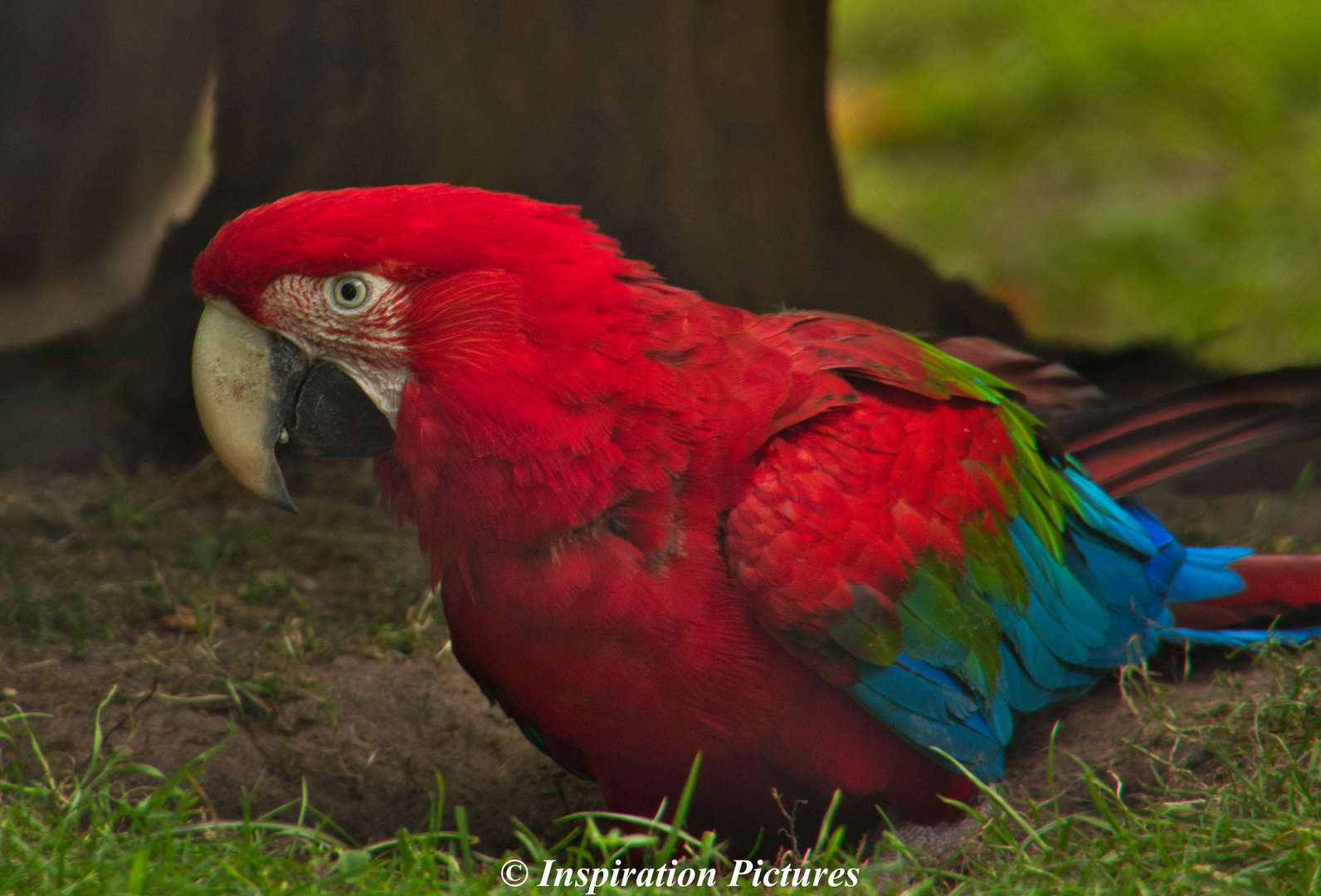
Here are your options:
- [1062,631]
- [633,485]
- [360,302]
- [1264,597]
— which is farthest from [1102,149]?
[360,302]

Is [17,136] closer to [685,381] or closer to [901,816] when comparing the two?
[685,381]

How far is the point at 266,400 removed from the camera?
1684 mm

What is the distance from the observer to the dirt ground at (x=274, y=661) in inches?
79.4

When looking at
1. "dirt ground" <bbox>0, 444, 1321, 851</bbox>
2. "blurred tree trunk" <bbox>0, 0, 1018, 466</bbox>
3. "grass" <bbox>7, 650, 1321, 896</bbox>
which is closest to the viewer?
"grass" <bbox>7, 650, 1321, 896</bbox>

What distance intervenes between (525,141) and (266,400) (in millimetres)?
1373

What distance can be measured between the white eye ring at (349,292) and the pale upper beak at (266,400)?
92 mm

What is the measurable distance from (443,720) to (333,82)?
1.39 meters

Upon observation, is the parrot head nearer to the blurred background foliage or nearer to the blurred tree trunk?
the blurred tree trunk

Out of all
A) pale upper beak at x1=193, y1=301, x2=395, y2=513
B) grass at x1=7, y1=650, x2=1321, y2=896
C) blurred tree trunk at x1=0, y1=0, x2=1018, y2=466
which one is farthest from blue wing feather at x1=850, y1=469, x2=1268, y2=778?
blurred tree trunk at x1=0, y1=0, x2=1018, y2=466

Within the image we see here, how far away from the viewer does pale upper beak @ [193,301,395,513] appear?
1680mm

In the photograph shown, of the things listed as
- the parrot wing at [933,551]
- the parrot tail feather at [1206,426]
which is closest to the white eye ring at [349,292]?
the parrot wing at [933,551]

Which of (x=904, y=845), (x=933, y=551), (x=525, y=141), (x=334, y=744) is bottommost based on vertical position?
(x=334, y=744)

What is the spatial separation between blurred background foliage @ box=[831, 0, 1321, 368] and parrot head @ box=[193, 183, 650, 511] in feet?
7.77

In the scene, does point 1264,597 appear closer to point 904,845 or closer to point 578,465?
point 904,845
